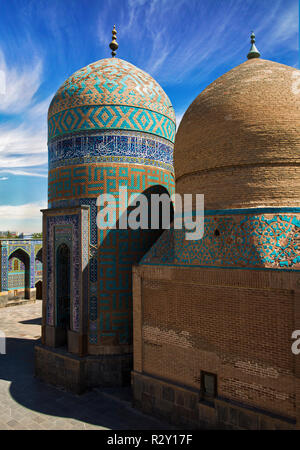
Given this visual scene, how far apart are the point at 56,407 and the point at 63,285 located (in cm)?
300

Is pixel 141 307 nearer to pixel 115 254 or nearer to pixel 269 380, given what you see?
pixel 115 254

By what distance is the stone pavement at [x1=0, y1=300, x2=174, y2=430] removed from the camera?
632cm

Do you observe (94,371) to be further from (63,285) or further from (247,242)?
(247,242)

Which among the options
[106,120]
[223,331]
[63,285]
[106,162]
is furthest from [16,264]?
[223,331]

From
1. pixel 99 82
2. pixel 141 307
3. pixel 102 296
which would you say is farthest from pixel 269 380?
pixel 99 82

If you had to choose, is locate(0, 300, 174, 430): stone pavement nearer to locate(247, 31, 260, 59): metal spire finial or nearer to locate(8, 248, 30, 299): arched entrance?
locate(247, 31, 260, 59): metal spire finial

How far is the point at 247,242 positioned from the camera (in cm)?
521

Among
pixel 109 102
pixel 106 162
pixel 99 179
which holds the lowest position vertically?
pixel 99 179

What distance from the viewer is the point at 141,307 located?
6.82 meters

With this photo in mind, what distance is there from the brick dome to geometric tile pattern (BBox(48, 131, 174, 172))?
A: 7.65 feet

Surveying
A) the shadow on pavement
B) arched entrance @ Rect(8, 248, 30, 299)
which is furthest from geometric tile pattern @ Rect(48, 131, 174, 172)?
arched entrance @ Rect(8, 248, 30, 299)

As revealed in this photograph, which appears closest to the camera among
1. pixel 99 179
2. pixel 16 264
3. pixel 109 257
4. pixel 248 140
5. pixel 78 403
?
pixel 248 140

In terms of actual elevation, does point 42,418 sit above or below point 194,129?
below

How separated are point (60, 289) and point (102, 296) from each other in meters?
1.60
